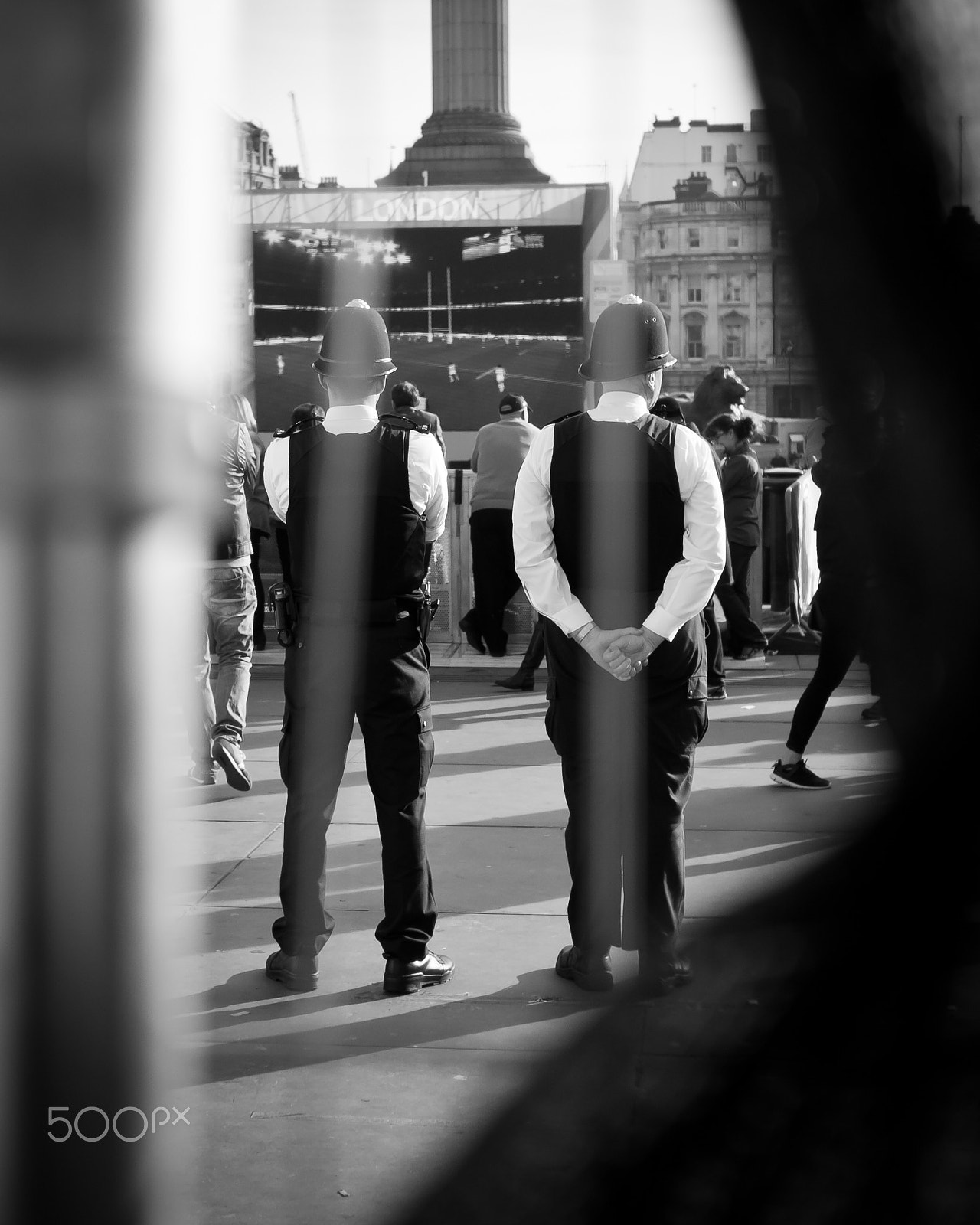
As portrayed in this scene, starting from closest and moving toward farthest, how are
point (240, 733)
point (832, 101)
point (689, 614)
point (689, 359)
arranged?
point (832, 101) < point (689, 359) < point (689, 614) < point (240, 733)

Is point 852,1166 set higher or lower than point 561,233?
lower

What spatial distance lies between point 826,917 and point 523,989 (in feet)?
9.86

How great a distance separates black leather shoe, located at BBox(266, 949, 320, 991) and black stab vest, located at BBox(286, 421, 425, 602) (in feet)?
3.06

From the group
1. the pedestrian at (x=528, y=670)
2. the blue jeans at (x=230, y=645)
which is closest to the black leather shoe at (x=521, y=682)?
the pedestrian at (x=528, y=670)

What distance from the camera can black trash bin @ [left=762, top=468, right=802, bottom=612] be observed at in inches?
408

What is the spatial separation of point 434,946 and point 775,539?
6.97 m

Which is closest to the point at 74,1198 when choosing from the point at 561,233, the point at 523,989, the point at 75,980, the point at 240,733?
the point at 75,980

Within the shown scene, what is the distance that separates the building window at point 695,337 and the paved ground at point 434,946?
182 mm

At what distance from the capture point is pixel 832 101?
21.7 inches

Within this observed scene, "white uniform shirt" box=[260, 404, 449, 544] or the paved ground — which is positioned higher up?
"white uniform shirt" box=[260, 404, 449, 544]

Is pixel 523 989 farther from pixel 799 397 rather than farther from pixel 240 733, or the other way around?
pixel 799 397

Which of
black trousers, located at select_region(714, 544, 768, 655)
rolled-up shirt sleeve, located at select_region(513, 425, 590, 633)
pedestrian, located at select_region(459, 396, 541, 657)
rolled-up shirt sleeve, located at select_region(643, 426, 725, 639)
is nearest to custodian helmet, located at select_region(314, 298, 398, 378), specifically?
rolled-up shirt sleeve, located at select_region(513, 425, 590, 633)

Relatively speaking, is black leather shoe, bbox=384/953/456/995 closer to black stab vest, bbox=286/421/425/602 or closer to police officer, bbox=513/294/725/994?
police officer, bbox=513/294/725/994

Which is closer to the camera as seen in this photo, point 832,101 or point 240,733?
point 832,101
